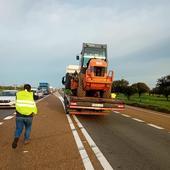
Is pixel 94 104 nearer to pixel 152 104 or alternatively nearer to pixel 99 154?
pixel 99 154

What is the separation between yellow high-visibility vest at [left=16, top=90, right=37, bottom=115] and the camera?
32.4 feet

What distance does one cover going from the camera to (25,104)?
9.97 metres

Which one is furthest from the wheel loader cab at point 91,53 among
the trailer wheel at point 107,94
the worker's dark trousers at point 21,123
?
the worker's dark trousers at point 21,123

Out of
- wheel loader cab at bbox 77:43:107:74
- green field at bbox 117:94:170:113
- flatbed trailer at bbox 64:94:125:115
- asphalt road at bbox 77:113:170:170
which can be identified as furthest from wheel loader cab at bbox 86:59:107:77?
green field at bbox 117:94:170:113

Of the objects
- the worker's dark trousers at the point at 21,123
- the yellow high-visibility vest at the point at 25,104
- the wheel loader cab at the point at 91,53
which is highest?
the wheel loader cab at the point at 91,53

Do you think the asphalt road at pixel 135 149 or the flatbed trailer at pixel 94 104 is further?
the flatbed trailer at pixel 94 104

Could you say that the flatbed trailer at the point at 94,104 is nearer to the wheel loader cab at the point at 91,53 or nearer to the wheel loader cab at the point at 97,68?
the wheel loader cab at the point at 97,68

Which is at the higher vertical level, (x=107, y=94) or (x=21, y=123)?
(x=107, y=94)

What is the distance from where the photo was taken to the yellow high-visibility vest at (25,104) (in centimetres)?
987

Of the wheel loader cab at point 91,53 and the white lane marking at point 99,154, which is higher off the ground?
the wheel loader cab at point 91,53

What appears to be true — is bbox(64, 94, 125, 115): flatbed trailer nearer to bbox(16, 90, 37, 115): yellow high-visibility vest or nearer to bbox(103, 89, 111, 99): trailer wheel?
bbox(103, 89, 111, 99): trailer wheel

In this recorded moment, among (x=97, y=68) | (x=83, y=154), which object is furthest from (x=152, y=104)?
(x=83, y=154)

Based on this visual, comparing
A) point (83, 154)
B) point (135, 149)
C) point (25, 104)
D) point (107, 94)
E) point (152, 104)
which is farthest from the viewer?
point (152, 104)

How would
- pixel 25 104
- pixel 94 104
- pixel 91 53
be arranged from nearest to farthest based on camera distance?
pixel 25 104 < pixel 94 104 < pixel 91 53
